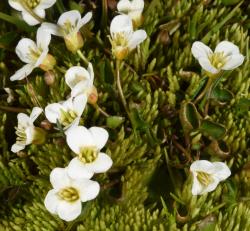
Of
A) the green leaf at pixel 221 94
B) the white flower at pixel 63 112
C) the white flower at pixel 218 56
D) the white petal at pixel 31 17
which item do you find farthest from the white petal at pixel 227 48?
the white petal at pixel 31 17

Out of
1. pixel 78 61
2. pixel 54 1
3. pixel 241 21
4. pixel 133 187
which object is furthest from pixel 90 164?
pixel 241 21

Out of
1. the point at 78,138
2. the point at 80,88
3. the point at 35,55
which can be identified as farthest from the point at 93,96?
the point at 35,55

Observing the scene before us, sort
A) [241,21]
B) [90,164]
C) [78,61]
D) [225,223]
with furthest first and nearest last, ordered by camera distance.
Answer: [241,21] → [78,61] → [225,223] → [90,164]

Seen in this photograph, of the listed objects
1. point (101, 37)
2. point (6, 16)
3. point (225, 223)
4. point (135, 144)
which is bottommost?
point (225, 223)

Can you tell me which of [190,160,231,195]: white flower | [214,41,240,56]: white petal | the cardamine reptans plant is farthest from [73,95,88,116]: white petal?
[214,41,240,56]: white petal

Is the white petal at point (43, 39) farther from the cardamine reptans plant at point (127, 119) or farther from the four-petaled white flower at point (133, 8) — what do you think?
the four-petaled white flower at point (133, 8)

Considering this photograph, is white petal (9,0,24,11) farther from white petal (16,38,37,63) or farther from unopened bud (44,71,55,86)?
unopened bud (44,71,55,86)

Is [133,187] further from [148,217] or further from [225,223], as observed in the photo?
[225,223]
